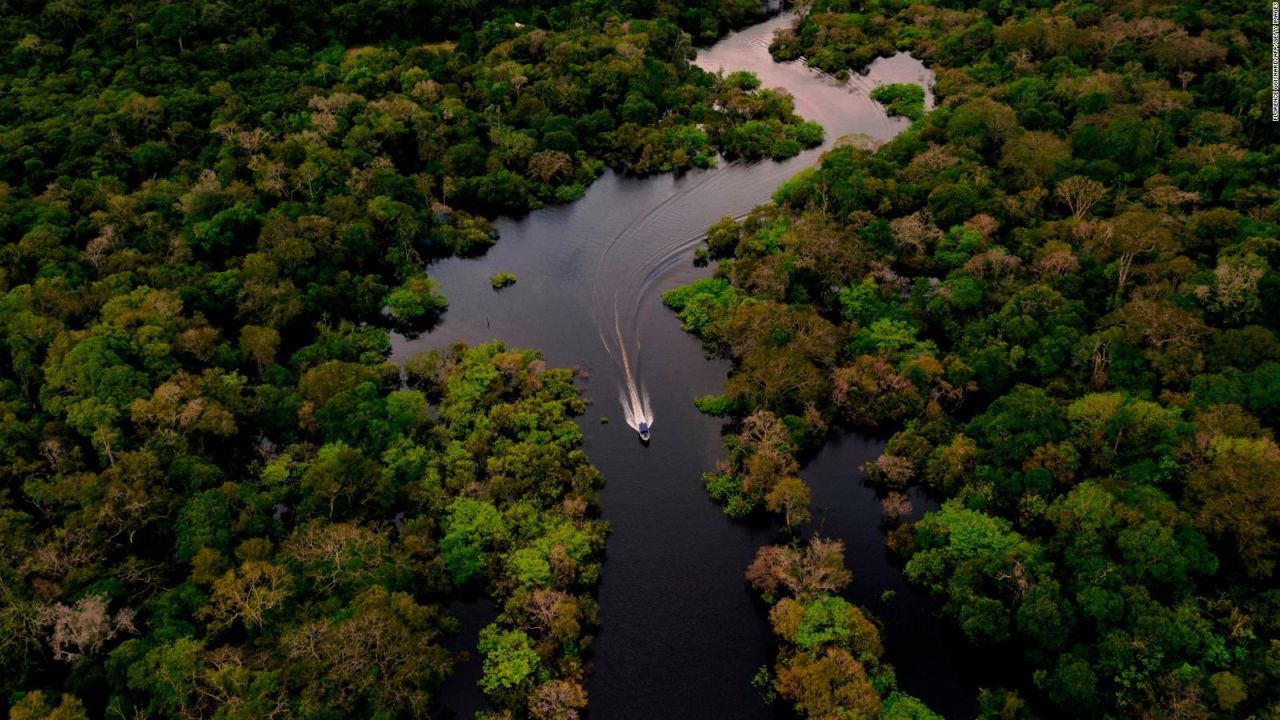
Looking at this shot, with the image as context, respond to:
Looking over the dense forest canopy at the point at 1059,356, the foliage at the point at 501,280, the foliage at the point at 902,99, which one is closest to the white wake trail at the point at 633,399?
the dense forest canopy at the point at 1059,356

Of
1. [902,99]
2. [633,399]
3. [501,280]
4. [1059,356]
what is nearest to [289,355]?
[501,280]

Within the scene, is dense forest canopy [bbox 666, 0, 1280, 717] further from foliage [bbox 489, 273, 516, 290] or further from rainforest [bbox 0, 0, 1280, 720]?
foliage [bbox 489, 273, 516, 290]

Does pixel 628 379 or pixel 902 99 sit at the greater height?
pixel 628 379

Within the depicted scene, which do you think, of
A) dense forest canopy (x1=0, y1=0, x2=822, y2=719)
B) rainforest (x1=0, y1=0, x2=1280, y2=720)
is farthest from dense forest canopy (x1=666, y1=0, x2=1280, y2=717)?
dense forest canopy (x1=0, y1=0, x2=822, y2=719)

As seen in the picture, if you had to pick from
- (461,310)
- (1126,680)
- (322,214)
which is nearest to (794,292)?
(461,310)

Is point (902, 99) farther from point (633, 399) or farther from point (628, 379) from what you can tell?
point (633, 399)
